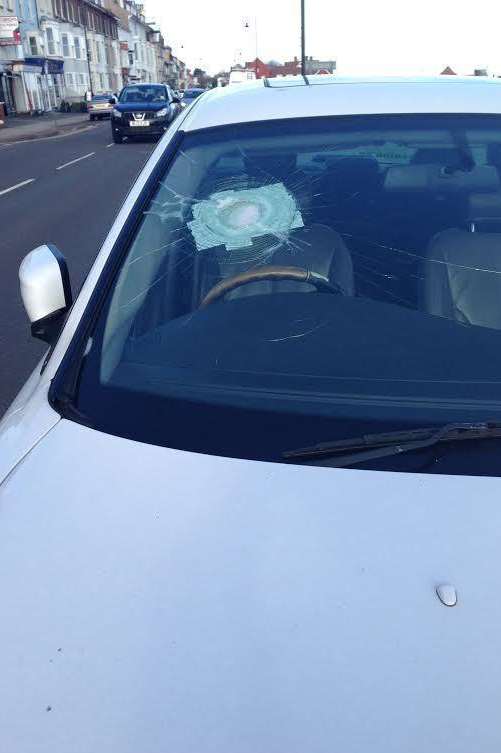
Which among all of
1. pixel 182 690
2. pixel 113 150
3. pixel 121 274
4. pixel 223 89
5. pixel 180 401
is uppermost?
pixel 223 89

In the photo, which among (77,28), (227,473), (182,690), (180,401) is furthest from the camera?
(77,28)

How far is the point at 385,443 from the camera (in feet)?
5.40

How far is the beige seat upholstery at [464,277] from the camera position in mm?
2076

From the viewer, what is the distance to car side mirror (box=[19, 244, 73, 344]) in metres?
2.13

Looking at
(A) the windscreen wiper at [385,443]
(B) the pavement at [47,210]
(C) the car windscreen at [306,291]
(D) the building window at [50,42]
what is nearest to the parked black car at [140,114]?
(B) the pavement at [47,210]

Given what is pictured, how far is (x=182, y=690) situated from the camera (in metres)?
1.21

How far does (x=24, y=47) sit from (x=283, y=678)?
63.6 m

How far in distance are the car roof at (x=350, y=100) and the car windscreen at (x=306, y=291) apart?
0.04 metres

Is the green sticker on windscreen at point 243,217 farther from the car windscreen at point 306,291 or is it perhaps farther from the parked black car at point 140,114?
the parked black car at point 140,114

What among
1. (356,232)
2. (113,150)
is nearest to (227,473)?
(356,232)

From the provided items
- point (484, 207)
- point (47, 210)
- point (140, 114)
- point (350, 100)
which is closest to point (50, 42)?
point (140, 114)

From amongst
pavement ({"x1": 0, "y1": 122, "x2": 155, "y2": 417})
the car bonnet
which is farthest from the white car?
pavement ({"x1": 0, "y1": 122, "x2": 155, "y2": 417})

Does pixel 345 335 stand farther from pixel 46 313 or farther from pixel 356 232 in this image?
pixel 46 313

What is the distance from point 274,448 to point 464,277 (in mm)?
833
